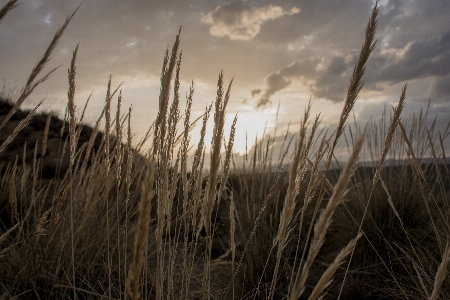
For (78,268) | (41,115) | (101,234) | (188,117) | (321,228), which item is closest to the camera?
(321,228)

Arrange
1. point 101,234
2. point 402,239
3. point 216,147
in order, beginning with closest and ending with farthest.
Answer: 1. point 216,147
2. point 101,234
3. point 402,239

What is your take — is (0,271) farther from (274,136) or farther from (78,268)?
(274,136)

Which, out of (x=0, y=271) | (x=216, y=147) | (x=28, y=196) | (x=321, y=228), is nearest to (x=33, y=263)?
(x=0, y=271)

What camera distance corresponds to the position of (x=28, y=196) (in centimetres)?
438

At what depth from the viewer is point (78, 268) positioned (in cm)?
243

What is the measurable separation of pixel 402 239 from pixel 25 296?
3.20 m

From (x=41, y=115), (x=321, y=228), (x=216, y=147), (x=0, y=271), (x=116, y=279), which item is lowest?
(x=116, y=279)

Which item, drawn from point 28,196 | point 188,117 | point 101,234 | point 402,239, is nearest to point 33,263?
point 101,234

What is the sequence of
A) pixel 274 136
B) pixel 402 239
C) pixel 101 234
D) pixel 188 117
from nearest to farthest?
1. pixel 188 117
2. pixel 101 234
3. pixel 402 239
4. pixel 274 136

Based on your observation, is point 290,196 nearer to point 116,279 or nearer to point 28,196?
point 116,279

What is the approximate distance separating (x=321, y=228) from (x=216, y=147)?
352mm

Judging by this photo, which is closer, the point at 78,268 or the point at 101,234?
the point at 78,268

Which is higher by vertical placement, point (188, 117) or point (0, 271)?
point (188, 117)

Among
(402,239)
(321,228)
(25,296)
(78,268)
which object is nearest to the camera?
(321,228)
